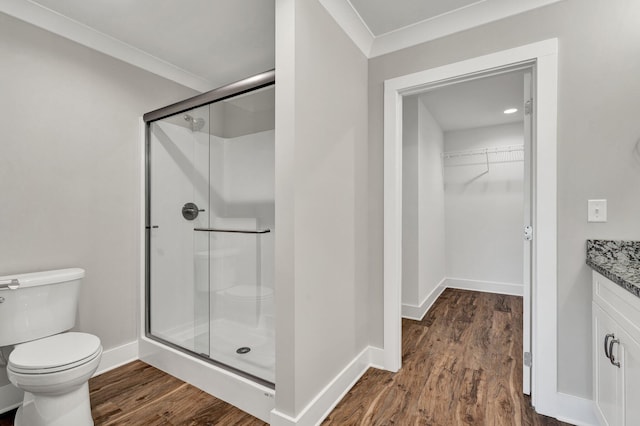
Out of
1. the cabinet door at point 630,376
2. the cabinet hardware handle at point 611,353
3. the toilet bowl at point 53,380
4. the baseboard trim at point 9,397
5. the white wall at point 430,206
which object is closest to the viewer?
the cabinet door at point 630,376

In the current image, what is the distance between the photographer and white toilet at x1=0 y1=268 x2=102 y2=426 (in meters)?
1.43

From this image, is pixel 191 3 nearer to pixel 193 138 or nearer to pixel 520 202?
pixel 193 138

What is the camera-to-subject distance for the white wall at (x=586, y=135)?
1549 mm

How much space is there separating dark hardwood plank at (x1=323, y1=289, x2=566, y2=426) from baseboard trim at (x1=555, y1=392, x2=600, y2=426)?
0.20 feet

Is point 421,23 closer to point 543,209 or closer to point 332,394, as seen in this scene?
point 543,209

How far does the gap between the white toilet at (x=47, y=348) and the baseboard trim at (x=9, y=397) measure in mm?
316

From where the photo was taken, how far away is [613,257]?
1.56 m

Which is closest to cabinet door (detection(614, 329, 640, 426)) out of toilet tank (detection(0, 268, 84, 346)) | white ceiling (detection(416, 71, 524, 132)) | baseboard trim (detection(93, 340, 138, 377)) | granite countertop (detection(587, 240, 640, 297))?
granite countertop (detection(587, 240, 640, 297))

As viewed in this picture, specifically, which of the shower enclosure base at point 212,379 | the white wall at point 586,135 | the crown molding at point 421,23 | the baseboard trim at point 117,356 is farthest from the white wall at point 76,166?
the white wall at point 586,135

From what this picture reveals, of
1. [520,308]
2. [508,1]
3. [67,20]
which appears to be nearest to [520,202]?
[520,308]

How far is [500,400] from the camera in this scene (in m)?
1.84

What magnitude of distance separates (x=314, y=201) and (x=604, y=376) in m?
1.56

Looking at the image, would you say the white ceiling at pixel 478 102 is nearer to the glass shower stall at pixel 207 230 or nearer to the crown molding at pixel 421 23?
the crown molding at pixel 421 23

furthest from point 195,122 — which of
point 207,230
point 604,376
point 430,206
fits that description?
point 430,206
